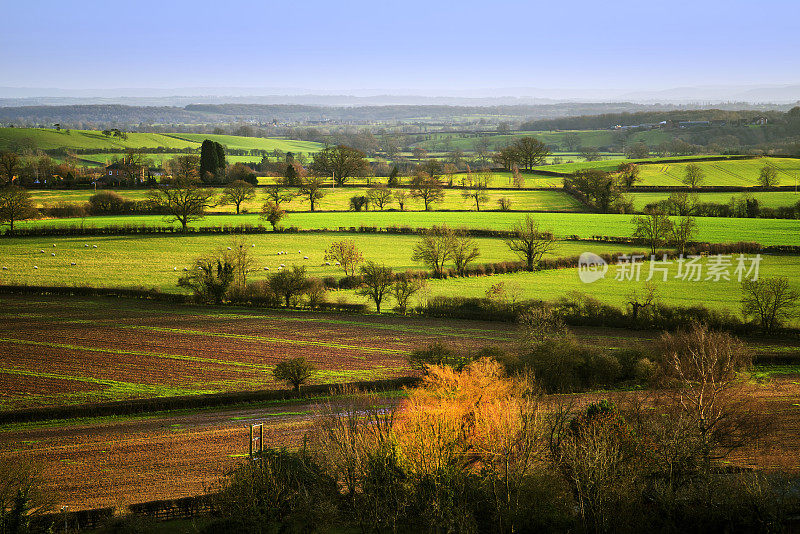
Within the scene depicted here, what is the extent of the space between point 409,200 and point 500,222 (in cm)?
2302

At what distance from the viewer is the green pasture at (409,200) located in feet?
290

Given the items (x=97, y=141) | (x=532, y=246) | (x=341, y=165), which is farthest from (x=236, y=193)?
(x=97, y=141)

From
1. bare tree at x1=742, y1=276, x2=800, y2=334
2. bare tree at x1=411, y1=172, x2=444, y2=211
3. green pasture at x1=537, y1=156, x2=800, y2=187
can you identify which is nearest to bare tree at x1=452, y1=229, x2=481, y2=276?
bare tree at x1=742, y1=276, x2=800, y2=334

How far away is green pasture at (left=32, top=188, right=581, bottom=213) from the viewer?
88.5 m

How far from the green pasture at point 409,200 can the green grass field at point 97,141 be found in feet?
177

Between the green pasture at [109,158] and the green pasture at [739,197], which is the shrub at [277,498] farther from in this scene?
the green pasture at [109,158]

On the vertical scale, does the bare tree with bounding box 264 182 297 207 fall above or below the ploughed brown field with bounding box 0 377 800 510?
above

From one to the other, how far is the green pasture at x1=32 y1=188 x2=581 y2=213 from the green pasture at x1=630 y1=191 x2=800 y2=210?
8991 mm

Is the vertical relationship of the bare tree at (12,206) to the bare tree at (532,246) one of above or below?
above

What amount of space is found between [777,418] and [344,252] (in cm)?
3484

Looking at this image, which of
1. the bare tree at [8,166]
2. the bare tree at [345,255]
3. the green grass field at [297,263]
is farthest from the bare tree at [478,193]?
the bare tree at [8,166]

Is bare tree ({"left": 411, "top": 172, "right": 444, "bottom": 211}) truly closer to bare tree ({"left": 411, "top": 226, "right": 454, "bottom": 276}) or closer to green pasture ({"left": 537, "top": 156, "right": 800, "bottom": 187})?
green pasture ({"left": 537, "top": 156, "right": 800, "bottom": 187})

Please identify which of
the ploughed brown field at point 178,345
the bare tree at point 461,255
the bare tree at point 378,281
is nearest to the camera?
the ploughed brown field at point 178,345

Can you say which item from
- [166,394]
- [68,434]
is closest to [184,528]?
[68,434]
